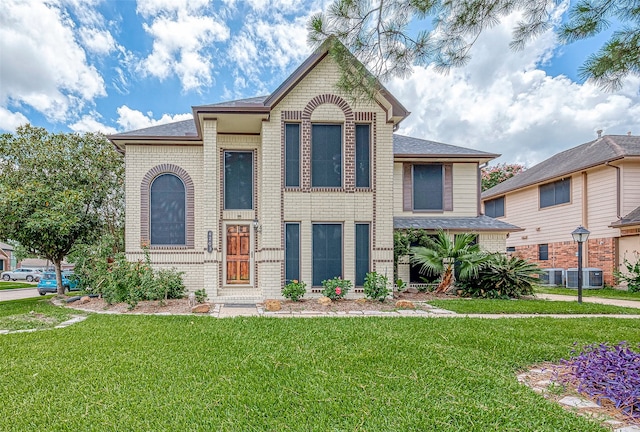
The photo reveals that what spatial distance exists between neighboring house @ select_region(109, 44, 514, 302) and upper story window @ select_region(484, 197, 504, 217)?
1392cm

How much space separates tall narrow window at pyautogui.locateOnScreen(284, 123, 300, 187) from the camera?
10125mm

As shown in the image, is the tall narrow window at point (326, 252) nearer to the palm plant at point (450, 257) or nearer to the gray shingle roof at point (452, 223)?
the palm plant at point (450, 257)

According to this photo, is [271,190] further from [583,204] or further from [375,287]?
[583,204]

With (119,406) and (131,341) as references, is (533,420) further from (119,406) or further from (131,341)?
(131,341)

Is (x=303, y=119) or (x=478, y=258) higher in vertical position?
(x=303, y=119)

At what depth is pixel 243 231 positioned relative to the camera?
11.2 m

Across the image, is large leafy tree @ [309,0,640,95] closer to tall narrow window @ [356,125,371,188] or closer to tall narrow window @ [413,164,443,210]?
tall narrow window @ [356,125,371,188]

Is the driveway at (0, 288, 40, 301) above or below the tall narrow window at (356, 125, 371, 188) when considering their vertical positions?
below

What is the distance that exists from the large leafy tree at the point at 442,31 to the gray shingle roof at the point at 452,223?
782 cm

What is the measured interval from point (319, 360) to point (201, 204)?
8018 mm

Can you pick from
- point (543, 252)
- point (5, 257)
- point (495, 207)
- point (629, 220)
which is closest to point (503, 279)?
point (629, 220)

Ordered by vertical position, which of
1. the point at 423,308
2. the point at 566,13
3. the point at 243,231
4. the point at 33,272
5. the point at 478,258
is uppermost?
the point at 566,13

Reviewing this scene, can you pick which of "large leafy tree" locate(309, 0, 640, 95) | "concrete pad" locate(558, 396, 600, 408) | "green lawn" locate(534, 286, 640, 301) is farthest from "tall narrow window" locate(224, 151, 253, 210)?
"green lawn" locate(534, 286, 640, 301)

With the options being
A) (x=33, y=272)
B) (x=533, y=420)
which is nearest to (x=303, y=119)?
(x=533, y=420)
